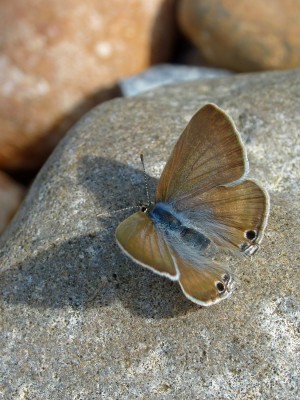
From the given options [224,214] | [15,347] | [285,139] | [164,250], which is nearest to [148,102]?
[285,139]

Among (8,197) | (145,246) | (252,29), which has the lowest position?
(8,197)

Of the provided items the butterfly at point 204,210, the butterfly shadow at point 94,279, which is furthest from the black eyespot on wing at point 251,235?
the butterfly shadow at point 94,279

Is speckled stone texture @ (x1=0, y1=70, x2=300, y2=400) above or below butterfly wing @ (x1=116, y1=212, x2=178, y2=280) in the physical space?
below

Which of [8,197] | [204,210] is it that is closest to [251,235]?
[204,210]

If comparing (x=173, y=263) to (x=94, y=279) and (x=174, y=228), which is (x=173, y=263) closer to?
(x=174, y=228)

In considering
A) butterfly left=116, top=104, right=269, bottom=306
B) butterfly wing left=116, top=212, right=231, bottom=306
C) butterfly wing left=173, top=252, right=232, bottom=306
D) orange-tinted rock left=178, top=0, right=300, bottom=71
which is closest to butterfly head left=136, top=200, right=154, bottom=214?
butterfly left=116, top=104, right=269, bottom=306

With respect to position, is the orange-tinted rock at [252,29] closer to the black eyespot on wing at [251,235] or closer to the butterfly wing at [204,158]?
the butterfly wing at [204,158]

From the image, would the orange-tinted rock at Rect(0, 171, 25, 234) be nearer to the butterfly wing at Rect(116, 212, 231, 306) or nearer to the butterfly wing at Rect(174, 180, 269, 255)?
the butterfly wing at Rect(174, 180, 269, 255)

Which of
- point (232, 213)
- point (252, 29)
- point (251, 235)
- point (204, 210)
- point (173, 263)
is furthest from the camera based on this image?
point (252, 29)
